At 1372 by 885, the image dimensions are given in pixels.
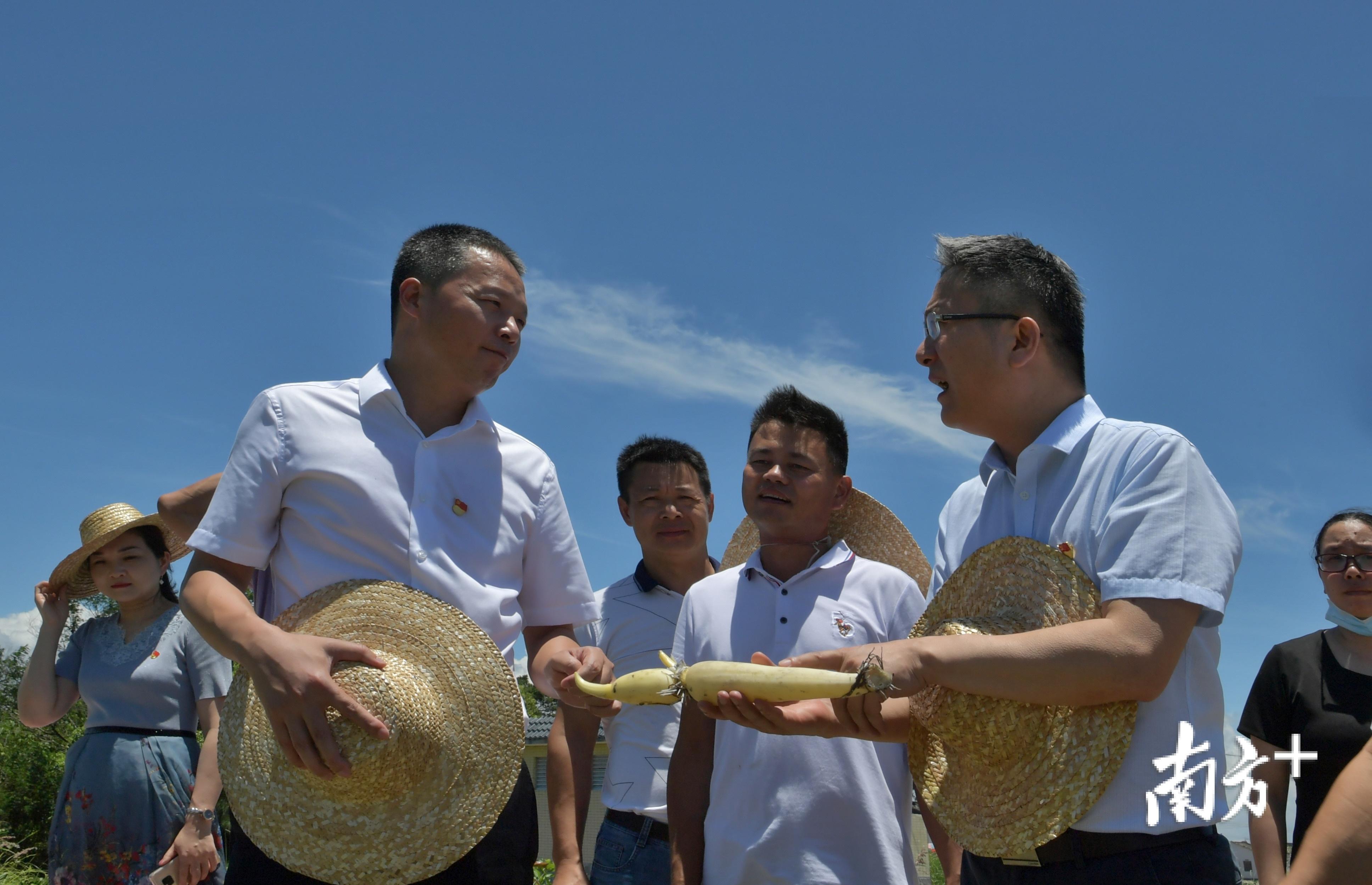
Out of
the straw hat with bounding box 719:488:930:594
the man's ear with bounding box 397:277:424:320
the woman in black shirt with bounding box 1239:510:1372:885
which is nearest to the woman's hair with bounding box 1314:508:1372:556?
the woman in black shirt with bounding box 1239:510:1372:885

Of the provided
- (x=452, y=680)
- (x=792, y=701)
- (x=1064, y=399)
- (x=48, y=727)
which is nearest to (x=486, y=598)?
(x=452, y=680)

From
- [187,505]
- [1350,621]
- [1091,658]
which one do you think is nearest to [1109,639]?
[1091,658]

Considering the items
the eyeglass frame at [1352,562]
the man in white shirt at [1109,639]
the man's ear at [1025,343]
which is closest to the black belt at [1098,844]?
the man in white shirt at [1109,639]

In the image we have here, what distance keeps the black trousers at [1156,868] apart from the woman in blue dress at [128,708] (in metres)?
4.23

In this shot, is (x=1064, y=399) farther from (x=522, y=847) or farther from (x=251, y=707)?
(x=251, y=707)

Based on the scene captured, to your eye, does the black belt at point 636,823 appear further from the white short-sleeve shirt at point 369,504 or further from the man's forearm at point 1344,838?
the man's forearm at point 1344,838

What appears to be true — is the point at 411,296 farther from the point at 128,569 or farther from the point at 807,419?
the point at 128,569

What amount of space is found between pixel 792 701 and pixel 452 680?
3.14 ft

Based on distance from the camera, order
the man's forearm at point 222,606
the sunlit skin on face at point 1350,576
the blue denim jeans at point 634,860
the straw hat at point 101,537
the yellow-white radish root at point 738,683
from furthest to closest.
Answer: the straw hat at point 101,537
the sunlit skin on face at point 1350,576
the blue denim jeans at point 634,860
the man's forearm at point 222,606
the yellow-white radish root at point 738,683

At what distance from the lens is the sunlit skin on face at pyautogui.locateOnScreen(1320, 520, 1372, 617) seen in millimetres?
5082

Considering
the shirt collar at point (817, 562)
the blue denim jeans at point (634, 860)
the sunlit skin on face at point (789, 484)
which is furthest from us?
the blue denim jeans at point (634, 860)

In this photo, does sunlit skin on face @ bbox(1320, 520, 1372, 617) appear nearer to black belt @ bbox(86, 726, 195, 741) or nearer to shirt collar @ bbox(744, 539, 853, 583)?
shirt collar @ bbox(744, 539, 853, 583)

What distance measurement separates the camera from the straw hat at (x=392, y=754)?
9.20ft

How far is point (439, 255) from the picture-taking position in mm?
3572
